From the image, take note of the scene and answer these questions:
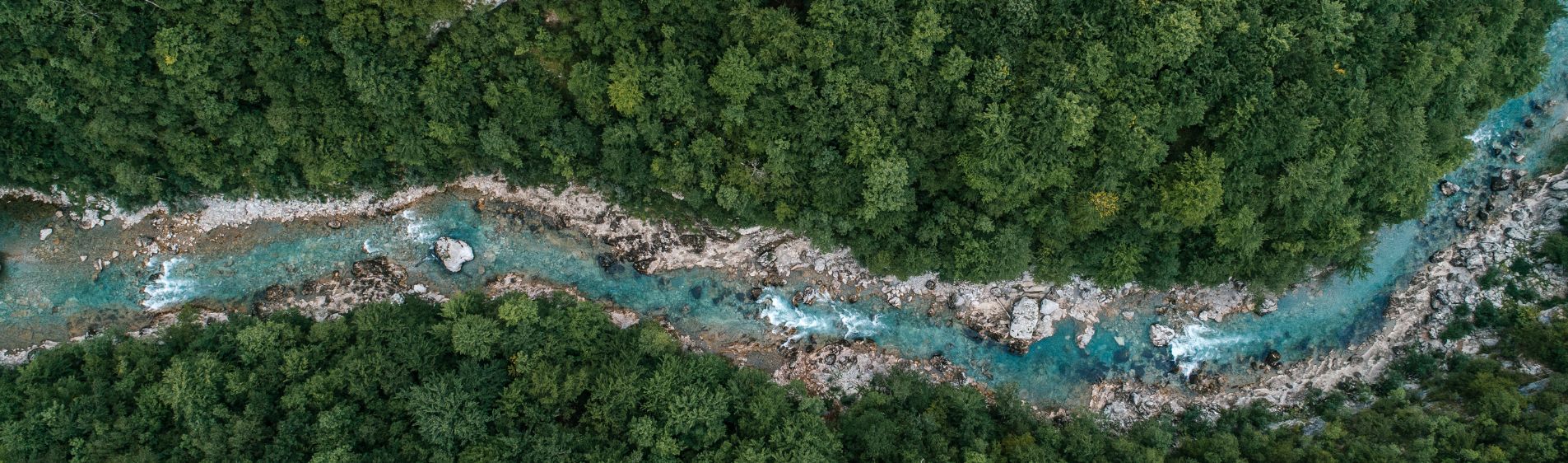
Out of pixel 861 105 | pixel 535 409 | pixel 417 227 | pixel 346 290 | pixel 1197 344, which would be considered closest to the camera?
pixel 861 105

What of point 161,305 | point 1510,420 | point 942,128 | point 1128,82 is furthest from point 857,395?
point 161,305

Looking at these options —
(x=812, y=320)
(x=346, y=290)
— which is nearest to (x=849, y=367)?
(x=812, y=320)

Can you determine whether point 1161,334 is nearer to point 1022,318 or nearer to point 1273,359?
point 1273,359

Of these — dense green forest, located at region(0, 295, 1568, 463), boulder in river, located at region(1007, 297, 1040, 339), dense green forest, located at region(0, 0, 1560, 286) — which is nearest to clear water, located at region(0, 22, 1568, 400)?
boulder in river, located at region(1007, 297, 1040, 339)

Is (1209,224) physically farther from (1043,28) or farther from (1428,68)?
(1043,28)

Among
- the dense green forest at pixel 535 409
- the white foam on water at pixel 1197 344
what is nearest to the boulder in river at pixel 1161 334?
the white foam on water at pixel 1197 344
